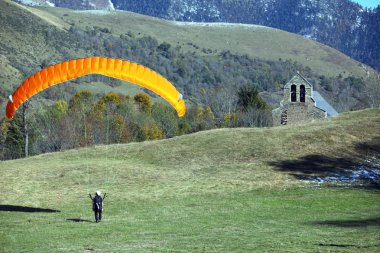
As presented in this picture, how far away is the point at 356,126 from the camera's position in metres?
65.0

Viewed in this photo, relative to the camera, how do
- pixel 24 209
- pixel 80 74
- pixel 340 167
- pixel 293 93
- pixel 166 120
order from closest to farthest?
pixel 80 74 < pixel 24 209 < pixel 340 167 < pixel 293 93 < pixel 166 120

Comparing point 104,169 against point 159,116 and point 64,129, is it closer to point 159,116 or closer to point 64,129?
point 64,129

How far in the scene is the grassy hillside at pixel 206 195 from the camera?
29391 millimetres

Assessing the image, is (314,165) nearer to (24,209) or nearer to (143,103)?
(24,209)

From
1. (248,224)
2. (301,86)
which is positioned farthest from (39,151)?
(248,224)

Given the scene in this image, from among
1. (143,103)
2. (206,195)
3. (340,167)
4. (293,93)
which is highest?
(143,103)

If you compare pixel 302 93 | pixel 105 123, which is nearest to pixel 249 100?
pixel 105 123

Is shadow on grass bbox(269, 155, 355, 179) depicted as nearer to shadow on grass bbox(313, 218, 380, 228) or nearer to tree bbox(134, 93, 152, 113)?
shadow on grass bbox(313, 218, 380, 228)

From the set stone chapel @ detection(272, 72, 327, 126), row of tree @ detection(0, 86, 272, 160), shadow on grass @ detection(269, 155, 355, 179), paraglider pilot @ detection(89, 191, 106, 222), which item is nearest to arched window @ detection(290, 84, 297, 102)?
stone chapel @ detection(272, 72, 327, 126)

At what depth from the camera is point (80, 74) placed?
Result: 101 ft

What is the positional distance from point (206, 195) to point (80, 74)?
1827 cm

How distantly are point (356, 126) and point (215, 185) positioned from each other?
22112 mm

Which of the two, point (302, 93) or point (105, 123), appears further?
point (105, 123)

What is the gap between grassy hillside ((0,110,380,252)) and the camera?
1157 inches
